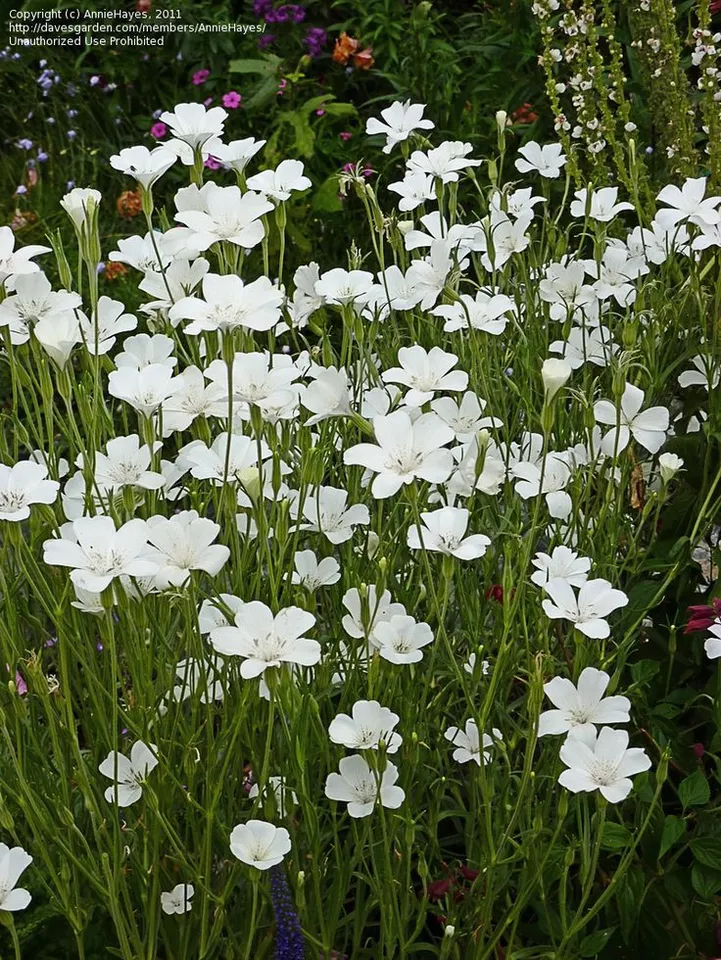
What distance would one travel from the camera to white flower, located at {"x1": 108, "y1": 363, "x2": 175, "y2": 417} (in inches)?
45.0

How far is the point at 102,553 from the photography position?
3.31ft

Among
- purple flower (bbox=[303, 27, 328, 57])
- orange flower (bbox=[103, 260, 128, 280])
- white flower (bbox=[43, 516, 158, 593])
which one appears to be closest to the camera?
white flower (bbox=[43, 516, 158, 593])

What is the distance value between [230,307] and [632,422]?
1.82ft

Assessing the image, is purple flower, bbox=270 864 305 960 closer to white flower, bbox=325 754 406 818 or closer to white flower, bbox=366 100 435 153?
white flower, bbox=325 754 406 818

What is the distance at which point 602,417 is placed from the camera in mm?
1398

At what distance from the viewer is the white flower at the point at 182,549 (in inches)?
41.4

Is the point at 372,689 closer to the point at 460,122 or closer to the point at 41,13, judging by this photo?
the point at 460,122

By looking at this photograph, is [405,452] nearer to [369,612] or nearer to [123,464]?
[369,612]

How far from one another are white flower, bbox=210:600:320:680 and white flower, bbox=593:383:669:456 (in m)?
0.54

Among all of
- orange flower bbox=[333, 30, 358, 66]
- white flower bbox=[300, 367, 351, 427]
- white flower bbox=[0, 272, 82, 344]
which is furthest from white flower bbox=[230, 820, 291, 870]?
orange flower bbox=[333, 30, 358, 66]

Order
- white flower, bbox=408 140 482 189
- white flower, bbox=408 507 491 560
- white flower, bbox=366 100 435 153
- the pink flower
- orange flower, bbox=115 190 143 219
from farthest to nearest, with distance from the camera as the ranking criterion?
the pink flower
orange flower, bbox=115 190 143 219
white flower, bbox=366 100 435 153
white flower, bbox=408 140 482 189
white flower, bbox=408 507 491 560

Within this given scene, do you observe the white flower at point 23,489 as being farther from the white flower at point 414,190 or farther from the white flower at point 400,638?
the white flower at point 414,190

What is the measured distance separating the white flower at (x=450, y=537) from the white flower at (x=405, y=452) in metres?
0.04

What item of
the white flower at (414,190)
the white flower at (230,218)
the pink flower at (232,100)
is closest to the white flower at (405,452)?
the white flower at (230,218)
